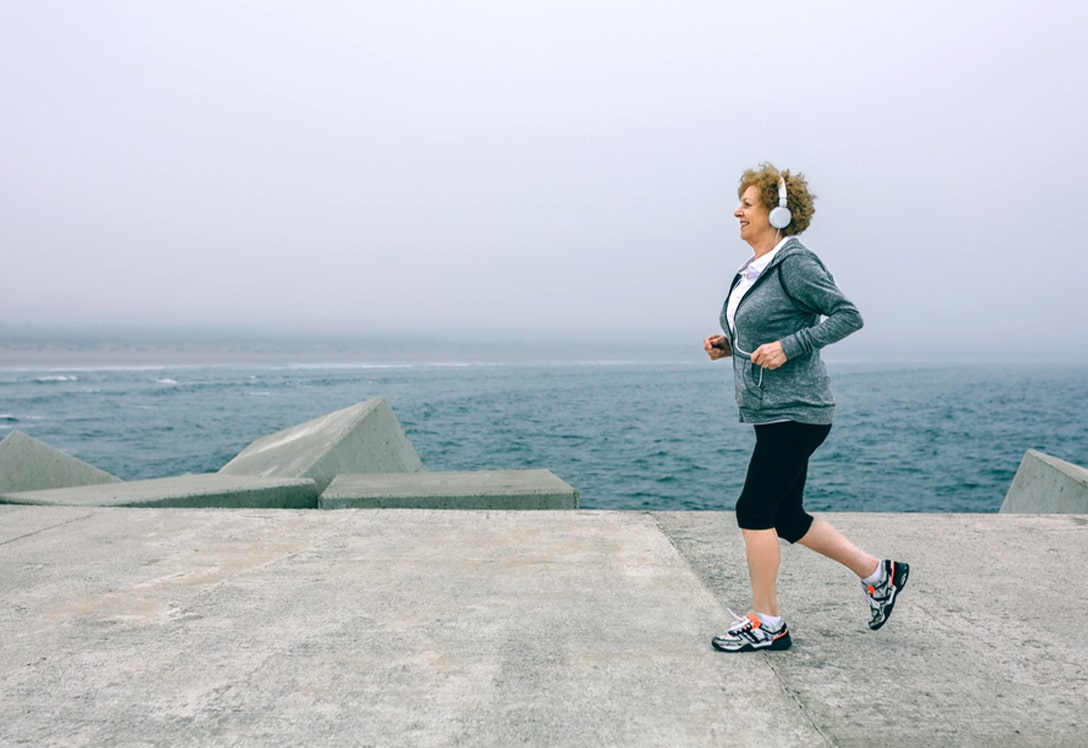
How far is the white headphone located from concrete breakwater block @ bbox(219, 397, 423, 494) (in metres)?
4.83

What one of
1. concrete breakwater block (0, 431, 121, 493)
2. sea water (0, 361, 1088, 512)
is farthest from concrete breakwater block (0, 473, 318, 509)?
sea water (0, 361, 1088, 512)

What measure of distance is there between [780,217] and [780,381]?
535mm

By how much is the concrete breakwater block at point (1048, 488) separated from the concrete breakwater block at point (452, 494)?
3.57 m

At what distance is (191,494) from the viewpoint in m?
5.25

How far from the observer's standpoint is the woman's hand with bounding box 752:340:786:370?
2.38 meters

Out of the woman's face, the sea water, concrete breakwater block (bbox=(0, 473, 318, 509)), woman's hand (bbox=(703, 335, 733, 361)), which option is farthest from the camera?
the sea water

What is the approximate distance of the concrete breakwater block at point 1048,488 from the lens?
5.59 metres

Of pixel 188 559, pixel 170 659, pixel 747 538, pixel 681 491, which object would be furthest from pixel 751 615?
pixel 681 491

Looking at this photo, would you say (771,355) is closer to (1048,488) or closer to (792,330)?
(792,330)

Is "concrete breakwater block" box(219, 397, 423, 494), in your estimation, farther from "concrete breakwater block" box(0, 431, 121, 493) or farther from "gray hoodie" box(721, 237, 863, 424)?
"gray hoodie" box(721, 237, 863, 424)

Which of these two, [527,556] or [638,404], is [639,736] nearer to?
[527,556]

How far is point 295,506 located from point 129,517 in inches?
51.1

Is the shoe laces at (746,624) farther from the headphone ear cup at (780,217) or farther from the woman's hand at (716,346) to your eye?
the headphone ear cup at (780,217)

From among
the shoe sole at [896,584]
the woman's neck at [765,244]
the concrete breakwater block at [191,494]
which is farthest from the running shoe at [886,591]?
the concrete breakwater block at [191,494]
